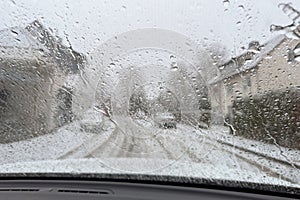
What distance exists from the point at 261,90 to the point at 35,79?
1992 mm

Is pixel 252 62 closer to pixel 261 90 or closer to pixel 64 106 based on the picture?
pixel 261 90

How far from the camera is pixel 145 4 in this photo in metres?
3.53

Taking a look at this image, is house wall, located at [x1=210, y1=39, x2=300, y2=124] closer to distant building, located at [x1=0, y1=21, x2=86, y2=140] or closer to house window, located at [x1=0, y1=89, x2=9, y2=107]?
distant building, located at [x1=0, y1=21, x2=86, y2=140]

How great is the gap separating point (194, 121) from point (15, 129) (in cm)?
159

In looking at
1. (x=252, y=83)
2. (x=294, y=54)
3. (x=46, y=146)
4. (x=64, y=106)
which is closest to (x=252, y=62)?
(x=252, y=83)

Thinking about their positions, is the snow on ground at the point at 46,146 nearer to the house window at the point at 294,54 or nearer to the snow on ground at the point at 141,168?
the snow on ground at the point at 141,168

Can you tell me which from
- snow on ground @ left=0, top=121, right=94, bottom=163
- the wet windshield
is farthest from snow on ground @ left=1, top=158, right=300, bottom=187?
snow on ground @ left=0, top=121, right=94, bottom=163

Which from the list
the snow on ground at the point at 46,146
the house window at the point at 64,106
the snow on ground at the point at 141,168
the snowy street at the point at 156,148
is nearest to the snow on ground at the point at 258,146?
the snowy street at the point at 156,148

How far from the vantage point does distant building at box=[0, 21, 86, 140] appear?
363 centimetres

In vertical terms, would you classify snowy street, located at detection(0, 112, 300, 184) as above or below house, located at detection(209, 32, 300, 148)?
below

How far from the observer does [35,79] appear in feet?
12.3

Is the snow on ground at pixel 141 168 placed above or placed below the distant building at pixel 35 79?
below

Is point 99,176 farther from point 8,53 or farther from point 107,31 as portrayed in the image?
point 8,53

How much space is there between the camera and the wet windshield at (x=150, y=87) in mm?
3037
